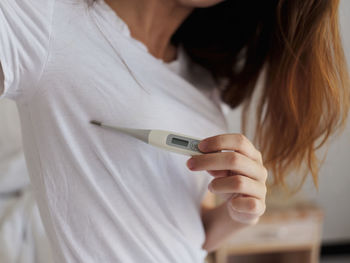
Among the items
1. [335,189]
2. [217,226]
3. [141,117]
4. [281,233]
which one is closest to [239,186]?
[141,117]

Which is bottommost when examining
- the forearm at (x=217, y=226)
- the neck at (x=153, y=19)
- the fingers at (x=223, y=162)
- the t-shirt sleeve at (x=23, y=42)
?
the forearm at (x=217, y=226)

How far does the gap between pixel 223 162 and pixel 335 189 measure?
5.35ft

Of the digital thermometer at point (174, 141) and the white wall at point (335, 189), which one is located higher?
the digital thermometer at point (174, 141)

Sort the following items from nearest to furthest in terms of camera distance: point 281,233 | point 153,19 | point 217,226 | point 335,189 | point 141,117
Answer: point 141,117, point 153,19, point 217,226, point 281,233, point 335,189

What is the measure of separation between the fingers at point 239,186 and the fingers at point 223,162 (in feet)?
0.04

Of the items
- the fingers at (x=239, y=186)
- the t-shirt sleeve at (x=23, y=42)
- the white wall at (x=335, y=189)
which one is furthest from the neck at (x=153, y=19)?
the white wall at (x=335, y=189)

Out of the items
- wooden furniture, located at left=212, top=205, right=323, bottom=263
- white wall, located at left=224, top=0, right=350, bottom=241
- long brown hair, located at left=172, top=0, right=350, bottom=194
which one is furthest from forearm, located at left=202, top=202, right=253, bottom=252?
white wall, located at left=224, top=0, right=350, bottom=241

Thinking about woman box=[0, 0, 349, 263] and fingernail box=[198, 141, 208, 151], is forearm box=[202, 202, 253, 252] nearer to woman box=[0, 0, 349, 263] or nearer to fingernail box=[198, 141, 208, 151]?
woman box=[0, 0, 349, 263]

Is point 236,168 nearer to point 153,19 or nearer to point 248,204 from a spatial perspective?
point 248,204

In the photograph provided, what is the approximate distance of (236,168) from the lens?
0.54 meters

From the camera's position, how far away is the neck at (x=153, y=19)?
0.66 m

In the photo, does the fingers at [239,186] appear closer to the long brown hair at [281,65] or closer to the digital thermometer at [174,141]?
the digital thermometer at [174,141]

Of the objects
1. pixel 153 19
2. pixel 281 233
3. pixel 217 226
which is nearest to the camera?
pixel 153 19

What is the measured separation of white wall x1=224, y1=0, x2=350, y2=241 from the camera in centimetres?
188
